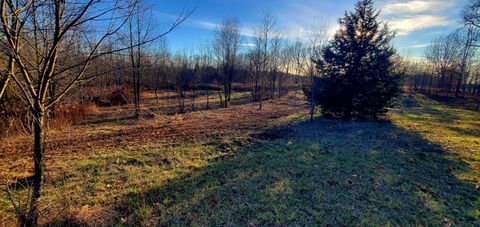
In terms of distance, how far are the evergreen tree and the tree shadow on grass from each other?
171 inches

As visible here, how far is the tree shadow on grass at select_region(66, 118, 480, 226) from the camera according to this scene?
10.9 ft

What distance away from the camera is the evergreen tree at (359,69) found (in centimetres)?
1019

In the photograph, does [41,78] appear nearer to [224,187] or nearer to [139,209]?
[139,209]

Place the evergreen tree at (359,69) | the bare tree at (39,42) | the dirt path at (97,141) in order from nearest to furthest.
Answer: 1. the bare tree at (39,42)
2. the dirt path at (97,141)
3. the evergreen tree at (359,69)

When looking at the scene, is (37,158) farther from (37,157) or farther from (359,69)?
(359,69)

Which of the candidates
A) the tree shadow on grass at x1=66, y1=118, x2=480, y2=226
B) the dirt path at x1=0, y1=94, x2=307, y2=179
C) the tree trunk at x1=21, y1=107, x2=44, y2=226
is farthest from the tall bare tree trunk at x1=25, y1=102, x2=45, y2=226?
the dirt path at x1=0, y1=94, x2=307, y2=179

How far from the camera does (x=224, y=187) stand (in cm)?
421

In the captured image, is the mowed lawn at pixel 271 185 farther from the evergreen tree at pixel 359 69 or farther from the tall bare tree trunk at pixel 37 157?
the evergreen tree at pixel 359 69

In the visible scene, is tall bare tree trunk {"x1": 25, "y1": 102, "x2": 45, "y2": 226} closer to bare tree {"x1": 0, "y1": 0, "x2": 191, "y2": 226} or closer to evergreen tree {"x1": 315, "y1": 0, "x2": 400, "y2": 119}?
bare tree {"x1": 0, "y1": 0, "x2": 191, "y2": 226}

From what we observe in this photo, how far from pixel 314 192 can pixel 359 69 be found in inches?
347

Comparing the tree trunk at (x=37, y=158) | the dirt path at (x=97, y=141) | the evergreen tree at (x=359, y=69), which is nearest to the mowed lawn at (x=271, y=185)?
the tree trunk at (x=37, y=158)

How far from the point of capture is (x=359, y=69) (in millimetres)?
10531

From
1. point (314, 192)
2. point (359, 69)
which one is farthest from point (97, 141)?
point (359, 69)

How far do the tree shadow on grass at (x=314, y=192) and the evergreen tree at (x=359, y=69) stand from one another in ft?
14.2
